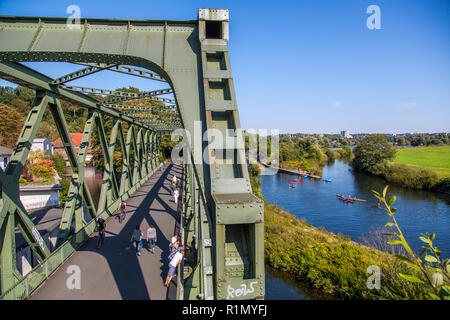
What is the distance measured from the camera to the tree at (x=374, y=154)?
5331cm

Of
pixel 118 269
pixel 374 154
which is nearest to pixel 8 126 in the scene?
pixel 118 269

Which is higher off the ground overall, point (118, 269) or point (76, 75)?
point (76, 75)

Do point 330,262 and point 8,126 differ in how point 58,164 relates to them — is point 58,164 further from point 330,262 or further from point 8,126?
point 330,262

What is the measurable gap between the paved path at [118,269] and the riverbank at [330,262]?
356 inches

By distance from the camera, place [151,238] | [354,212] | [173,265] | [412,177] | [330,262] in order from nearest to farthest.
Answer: [173,265] → [151,238] → [330,262] → [354,212] → [412,177]

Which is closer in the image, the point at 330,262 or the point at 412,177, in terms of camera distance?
the point at 330,262

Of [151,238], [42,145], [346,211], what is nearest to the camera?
[151,238]

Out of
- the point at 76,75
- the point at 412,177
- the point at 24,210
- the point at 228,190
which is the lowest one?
the point at 412,177

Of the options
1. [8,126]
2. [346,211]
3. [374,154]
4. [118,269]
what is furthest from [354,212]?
[8,126]

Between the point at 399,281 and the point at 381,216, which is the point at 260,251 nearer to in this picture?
the point at 399,281

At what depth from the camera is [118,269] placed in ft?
27.0

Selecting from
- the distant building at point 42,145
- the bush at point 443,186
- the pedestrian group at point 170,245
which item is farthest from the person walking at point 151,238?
the bush at point 443,186

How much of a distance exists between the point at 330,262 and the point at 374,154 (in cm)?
4572

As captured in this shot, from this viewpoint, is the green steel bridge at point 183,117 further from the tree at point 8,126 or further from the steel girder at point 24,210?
the tree at point 8,126
